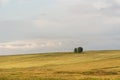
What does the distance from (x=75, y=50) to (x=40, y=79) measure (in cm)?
9342

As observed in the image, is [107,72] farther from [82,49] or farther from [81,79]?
[82,49]

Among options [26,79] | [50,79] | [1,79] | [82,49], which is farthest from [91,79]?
[82,49]

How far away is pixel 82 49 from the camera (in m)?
138

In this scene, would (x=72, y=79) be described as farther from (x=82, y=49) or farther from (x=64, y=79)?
(x=82, y=49)

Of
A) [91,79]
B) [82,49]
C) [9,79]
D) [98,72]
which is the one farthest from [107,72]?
[82,49]

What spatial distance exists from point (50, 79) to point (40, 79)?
1.51 m

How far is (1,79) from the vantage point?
155 feet

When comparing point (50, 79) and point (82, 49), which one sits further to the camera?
point (82, 49)

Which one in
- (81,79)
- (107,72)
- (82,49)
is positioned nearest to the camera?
(81,79)

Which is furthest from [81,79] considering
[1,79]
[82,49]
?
[82,49]

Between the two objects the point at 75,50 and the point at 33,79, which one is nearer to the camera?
the point at 33,79

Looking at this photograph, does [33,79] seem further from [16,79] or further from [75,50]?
[75,50]

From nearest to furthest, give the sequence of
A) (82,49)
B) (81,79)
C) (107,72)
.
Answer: (81,79), (107,72), (82,49)

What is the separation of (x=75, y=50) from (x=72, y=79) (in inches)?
3678
